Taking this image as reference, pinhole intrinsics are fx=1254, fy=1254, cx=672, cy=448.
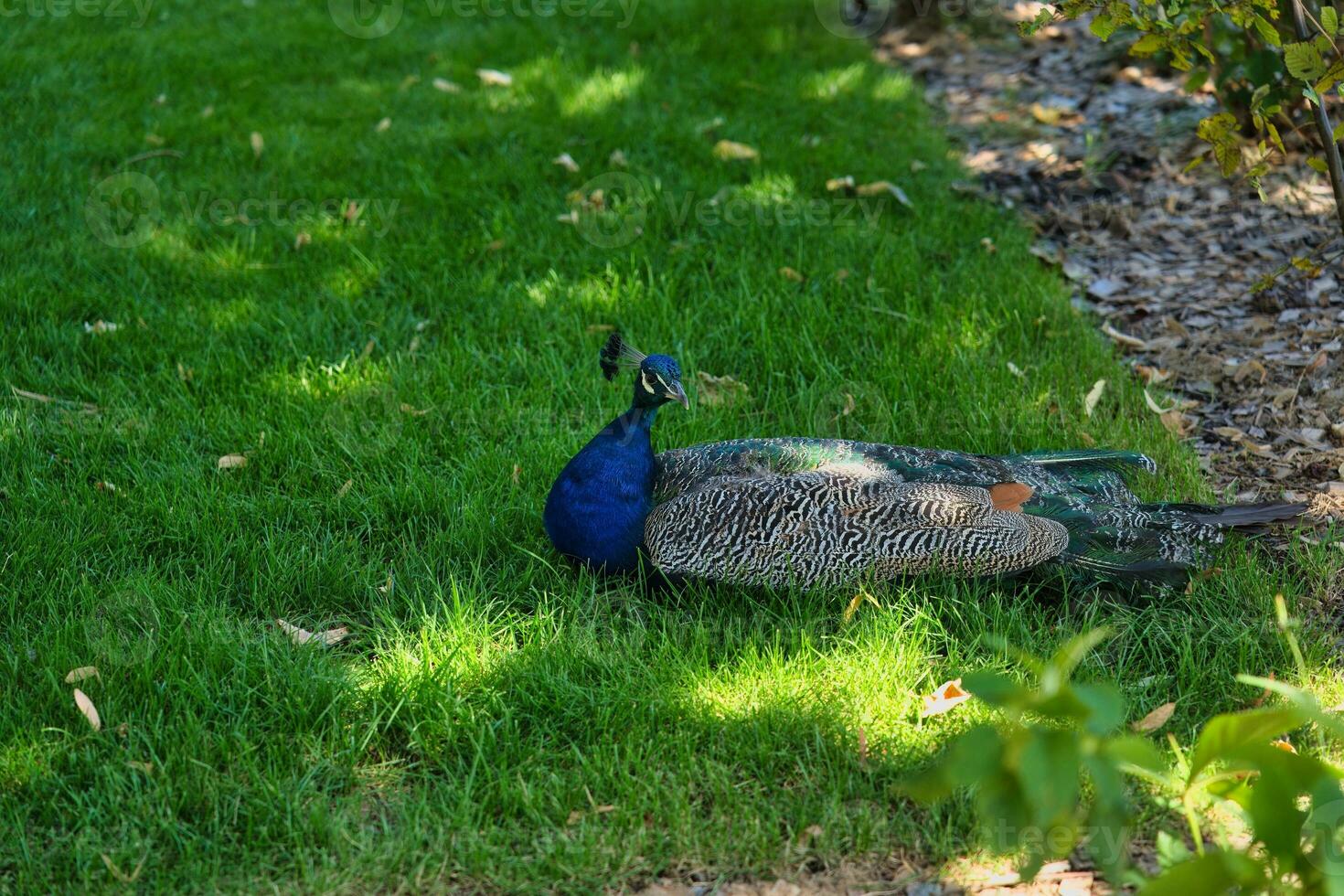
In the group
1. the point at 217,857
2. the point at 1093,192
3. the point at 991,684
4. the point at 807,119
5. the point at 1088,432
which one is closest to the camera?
the point at 991,684

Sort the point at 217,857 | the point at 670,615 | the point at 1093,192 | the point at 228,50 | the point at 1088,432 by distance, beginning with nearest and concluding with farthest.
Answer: the point at 217,857 → the point at 670,615 → the point at 1088,432 → the point at 1093,192 → the point at 228,50

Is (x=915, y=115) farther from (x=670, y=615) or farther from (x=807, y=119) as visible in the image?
(x=670, y=615)

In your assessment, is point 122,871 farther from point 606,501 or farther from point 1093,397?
point 1093,397

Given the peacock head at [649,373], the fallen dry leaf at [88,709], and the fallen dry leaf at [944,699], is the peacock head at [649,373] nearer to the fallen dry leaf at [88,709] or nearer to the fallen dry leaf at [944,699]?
the fallen dry leaf at [944,699]

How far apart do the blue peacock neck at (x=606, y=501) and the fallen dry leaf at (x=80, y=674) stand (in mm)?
1214

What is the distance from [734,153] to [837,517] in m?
3.09

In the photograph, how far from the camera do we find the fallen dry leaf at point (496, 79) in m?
6.80

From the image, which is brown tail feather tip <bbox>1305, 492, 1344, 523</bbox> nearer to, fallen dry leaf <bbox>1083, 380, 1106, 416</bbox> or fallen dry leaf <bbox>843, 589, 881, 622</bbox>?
fallen dry leaf <bbox>1083, 380, 1106, 416</bbox>

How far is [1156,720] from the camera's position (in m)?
2.98

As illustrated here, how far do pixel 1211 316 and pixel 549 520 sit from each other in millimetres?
2955

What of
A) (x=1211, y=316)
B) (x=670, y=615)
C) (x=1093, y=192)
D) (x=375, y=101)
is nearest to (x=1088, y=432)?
(x=1211, y=316)

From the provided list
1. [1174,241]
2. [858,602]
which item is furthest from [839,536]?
[1174,241]

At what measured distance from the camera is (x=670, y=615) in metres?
3.43

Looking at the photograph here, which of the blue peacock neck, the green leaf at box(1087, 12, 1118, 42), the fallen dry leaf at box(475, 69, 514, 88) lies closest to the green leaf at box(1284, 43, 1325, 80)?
the green leaf at box(1087, 12, 1118, 42)
